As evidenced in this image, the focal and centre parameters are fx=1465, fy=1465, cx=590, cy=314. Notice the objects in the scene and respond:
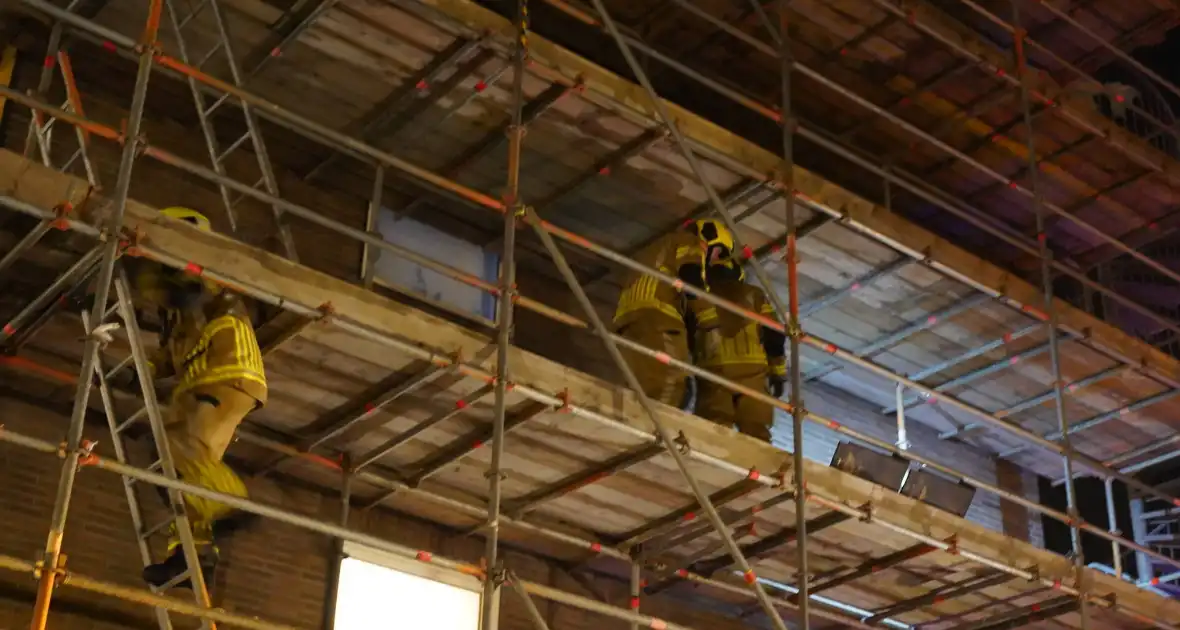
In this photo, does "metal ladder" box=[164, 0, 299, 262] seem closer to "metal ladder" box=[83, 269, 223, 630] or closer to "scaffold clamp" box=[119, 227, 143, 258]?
"metal ladder" box=[83, 269, 223, 630]

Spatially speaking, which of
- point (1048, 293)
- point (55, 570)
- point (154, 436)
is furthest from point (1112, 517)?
point (55, 570)

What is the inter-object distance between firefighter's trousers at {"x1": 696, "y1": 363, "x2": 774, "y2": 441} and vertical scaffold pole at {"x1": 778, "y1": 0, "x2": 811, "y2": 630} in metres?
0.27

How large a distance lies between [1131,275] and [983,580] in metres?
5.73

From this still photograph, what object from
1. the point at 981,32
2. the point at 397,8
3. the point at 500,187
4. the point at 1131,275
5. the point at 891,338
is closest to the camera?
the point at 397,8

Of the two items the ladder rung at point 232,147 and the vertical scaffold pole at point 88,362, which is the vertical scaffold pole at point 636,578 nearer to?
the ladder rung at point 232,147

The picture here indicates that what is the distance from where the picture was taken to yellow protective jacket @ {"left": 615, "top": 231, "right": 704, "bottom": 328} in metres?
10.6

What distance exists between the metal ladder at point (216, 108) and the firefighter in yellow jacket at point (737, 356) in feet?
10.2

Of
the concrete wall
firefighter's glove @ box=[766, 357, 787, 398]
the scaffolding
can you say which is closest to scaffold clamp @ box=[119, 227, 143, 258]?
the scaffolding

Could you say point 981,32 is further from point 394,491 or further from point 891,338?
point 394,491

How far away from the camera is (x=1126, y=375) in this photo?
13461 mm

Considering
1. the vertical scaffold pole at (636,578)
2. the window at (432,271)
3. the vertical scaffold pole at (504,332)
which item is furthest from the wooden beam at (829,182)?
the vertical scaffold pole at (636,578)

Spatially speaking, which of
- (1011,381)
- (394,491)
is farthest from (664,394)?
(1011,381)

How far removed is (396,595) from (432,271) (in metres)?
2.66

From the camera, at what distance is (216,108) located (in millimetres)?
10430
